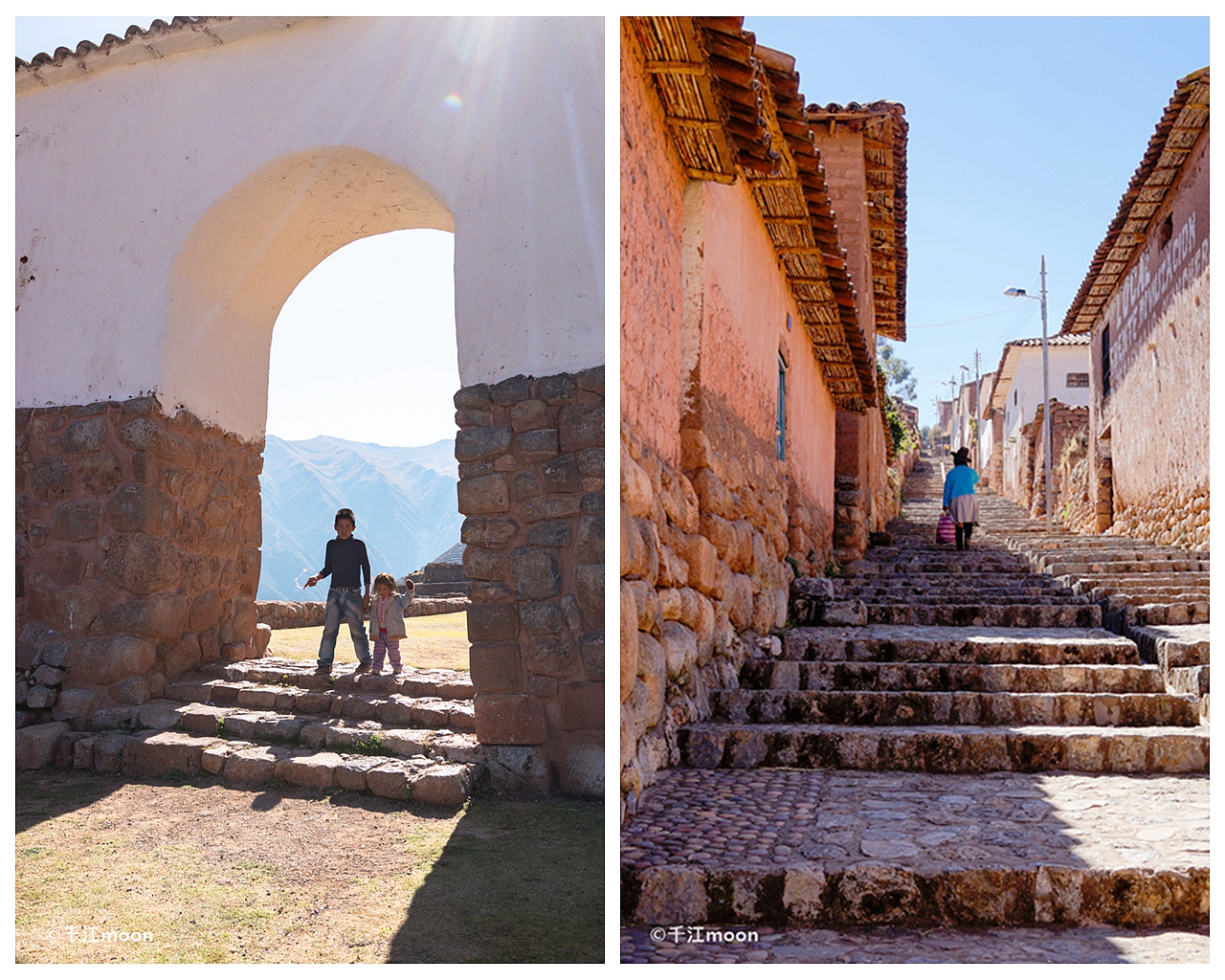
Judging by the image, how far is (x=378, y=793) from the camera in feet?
15.3

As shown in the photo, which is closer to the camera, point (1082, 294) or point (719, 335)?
point (719, 335)

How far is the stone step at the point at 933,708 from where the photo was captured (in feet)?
14.4

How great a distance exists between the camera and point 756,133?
3.60 metres

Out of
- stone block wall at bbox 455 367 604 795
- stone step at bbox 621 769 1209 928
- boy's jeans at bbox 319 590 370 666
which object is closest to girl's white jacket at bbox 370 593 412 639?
boy's jeans at bbox 319 590 370 666

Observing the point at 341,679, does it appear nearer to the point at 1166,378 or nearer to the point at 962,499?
the point at 962,499

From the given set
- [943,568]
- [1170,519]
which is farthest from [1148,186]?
[943,568]

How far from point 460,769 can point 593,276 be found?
2432 millimetres

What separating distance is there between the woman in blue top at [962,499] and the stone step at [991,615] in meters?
4.56

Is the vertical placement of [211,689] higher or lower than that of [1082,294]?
lower

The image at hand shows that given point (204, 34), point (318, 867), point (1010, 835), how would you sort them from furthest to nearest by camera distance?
1. point (204, 34)
2. point (318, 867)
3. point (1010, 835)

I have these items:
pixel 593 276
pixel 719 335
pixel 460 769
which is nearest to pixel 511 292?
pixel 593 276

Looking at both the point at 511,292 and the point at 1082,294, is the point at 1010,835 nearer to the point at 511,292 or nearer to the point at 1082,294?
the point at 511,292

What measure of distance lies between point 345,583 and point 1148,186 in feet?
28.9
